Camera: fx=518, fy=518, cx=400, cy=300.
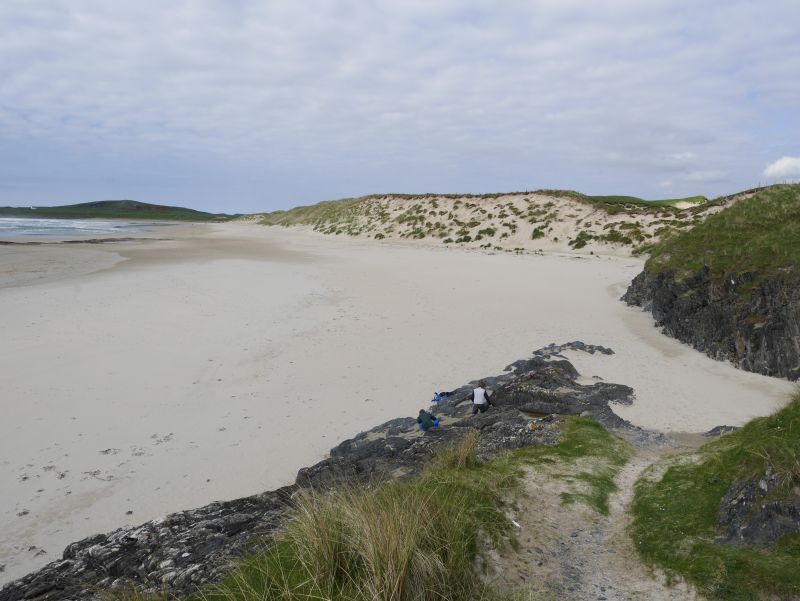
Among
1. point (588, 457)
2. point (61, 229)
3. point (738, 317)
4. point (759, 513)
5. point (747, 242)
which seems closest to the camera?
point (759, 513)

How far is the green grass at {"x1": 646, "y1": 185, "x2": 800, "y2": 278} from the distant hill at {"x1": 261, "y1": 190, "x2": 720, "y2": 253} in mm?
16879

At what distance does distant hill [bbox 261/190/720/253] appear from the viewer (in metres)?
38.5

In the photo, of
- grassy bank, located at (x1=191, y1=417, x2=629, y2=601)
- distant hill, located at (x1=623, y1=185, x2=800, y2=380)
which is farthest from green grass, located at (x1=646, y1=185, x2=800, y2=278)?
grassy bank, located at (x1=191, y1=417, x2=629, y2=601)

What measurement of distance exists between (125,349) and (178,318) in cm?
359

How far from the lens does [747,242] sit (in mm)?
15859

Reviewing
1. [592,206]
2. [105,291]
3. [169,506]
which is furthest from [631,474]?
[592,206]

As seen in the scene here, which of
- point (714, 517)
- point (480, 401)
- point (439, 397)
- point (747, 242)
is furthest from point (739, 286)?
point (714, 517)

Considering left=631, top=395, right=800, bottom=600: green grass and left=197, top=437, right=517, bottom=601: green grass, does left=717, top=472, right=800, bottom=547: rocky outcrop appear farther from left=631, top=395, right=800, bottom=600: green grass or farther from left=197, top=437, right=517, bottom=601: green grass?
left=197, top=437, right=517, bottom=601: green grass

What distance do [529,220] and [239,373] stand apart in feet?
122

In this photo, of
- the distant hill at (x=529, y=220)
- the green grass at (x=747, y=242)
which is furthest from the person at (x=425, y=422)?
the distant hill at (x=529, y=220)

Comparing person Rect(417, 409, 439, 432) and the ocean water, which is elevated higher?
the ocean water

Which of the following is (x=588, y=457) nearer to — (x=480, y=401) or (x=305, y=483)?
(x=480, y=401)

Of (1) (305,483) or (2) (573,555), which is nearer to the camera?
(2) (573,555)

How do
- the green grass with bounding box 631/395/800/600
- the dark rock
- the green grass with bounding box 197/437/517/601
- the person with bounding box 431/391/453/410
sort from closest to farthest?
the green grass with bounding box 197/437/517/601, the green grass with bounding box 631/395/800/600, the dark rock, the person with bounding box 431/391/453/410
